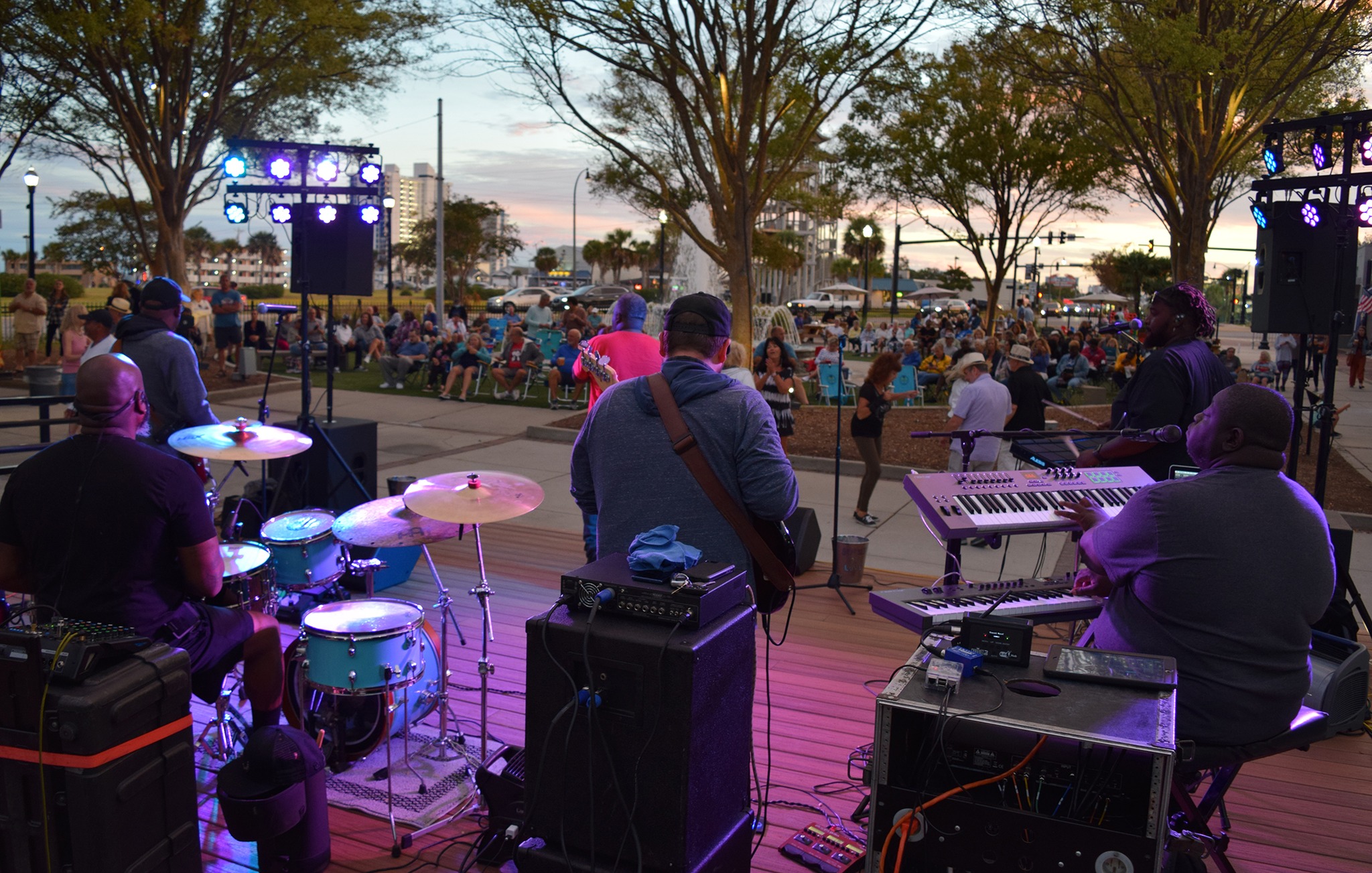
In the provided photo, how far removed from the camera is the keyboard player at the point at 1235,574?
118 inches

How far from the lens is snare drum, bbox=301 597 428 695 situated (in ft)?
12.1

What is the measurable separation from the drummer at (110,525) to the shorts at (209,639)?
14 millimetres

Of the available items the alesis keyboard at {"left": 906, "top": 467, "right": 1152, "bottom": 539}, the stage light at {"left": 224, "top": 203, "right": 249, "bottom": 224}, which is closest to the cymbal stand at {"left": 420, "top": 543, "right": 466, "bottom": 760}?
the alesis keyboard at {"left": 906, "top": 467, "right": 1152, "bottom": 539}

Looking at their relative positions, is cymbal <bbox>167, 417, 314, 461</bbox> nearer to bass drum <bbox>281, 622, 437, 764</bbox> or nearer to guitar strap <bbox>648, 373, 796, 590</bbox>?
bass drum <bbox>281, 622, 437, 764</bbox>

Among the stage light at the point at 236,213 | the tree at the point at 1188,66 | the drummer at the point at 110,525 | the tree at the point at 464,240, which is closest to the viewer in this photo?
the drummer at the point at 110,525

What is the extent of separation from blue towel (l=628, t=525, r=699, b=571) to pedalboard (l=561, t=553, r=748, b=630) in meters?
0.03

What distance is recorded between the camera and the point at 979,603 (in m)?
4.11

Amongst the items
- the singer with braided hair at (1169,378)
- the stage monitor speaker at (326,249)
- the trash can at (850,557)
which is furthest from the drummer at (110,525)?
the stage monitor speaker at (326,249)

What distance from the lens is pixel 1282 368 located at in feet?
67.1

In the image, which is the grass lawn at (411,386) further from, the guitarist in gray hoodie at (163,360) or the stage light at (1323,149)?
the stage light at (1323,149)

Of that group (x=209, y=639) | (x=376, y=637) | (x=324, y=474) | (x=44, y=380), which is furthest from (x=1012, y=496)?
(x=44, y=380)

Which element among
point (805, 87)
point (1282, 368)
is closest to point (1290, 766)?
point (805, 87)

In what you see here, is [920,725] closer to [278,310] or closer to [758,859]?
[758,859]

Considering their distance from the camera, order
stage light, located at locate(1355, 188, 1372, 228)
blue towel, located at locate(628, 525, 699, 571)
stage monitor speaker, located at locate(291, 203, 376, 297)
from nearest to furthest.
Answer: blue towel, located at locate(628, 525, 699, 571) → stage light, located at locate(1355, 188, 1372, 228) → stage monitor speaker, located at locate(291, 203, 376, 297)
